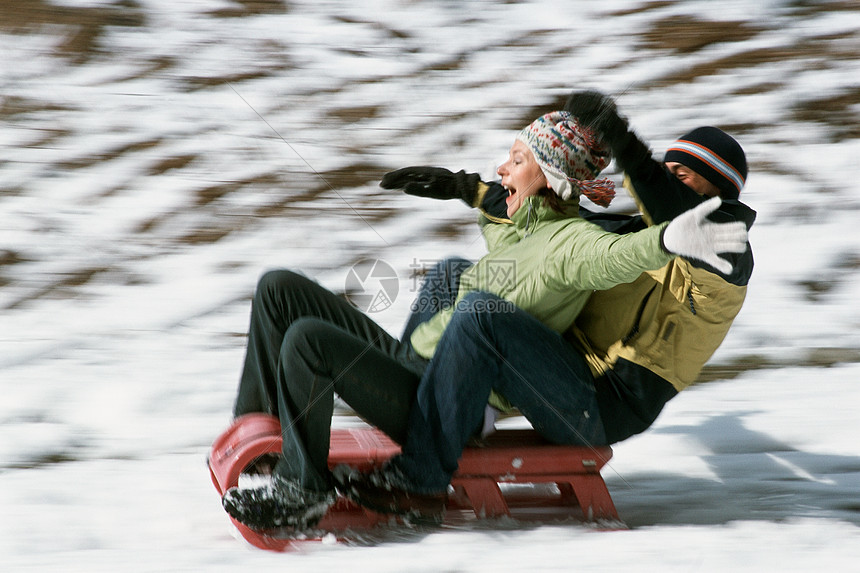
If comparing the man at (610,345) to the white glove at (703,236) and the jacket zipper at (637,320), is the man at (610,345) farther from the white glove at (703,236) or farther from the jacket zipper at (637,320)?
the white glove at (703,236)

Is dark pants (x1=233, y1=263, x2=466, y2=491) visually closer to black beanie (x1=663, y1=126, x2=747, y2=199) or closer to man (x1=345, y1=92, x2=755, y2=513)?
man (x1=345, y1=92, x2=755, y2=513)

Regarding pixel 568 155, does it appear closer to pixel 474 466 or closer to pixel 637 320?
pixel 637 320

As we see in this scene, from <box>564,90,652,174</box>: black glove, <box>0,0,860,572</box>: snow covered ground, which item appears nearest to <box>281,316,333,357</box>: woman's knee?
<box>0,0,860,572</box>: snow covered ground

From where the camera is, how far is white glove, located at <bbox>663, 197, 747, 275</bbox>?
150 centimetres

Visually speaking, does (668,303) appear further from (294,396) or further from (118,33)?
(118,33)

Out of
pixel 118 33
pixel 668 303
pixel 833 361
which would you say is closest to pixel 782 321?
pixel 833 361

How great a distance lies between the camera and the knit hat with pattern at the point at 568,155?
1.90 metres

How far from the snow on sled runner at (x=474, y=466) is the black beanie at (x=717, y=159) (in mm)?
682

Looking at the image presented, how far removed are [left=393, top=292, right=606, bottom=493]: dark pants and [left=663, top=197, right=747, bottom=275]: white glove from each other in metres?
0.40

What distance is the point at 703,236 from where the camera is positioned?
151 cm

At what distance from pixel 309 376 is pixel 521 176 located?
690mm

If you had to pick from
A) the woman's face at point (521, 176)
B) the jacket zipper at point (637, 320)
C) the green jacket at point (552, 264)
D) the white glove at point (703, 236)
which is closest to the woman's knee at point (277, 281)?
the green jacket at point (552, 264)

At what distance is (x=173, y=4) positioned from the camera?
6.81 meters

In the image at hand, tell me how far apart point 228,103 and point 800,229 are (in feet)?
12.6
